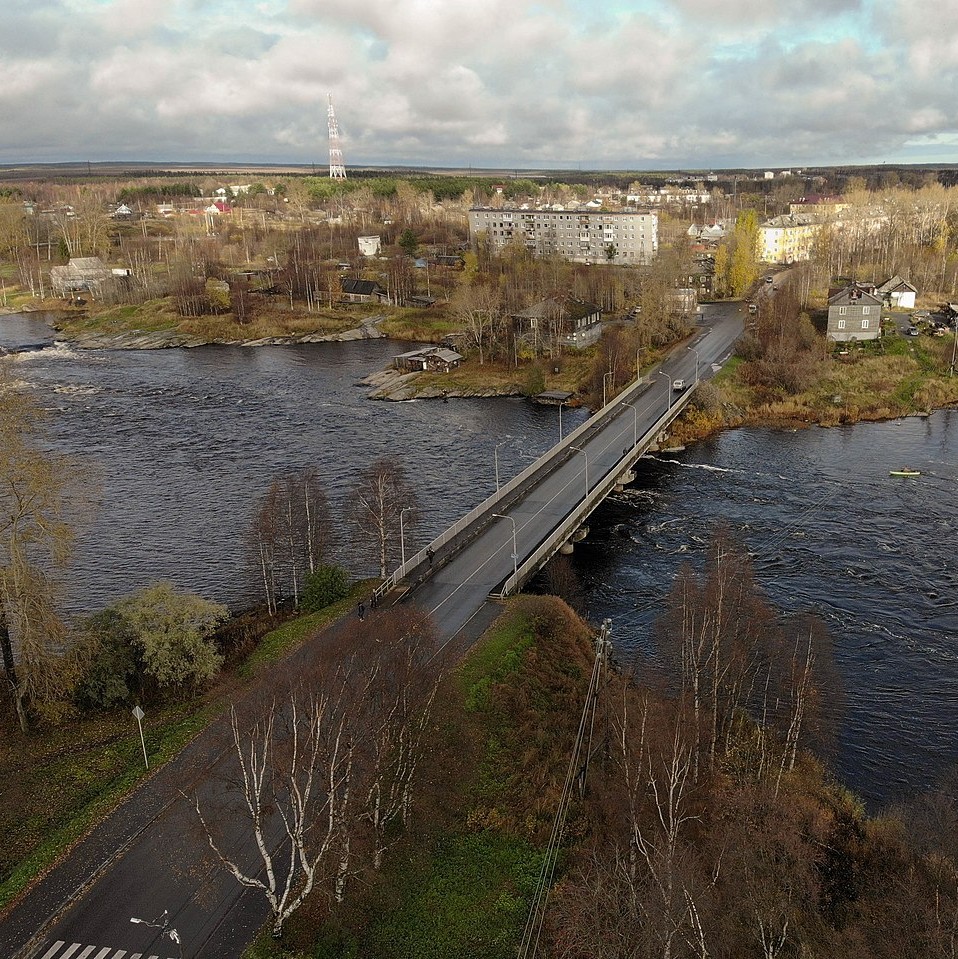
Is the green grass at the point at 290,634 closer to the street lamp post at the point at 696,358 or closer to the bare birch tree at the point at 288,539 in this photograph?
the bare birch tree at the point at 288,539

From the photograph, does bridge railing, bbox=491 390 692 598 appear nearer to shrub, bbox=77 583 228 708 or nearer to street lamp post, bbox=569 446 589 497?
street lamp post, bbox=569 446 589 497

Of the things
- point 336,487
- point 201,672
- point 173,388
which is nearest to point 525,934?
point 201,672

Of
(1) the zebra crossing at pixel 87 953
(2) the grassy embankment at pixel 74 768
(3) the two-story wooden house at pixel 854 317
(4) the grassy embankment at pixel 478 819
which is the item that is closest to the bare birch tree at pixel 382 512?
(4) the grassy embankment at pixel 478 819

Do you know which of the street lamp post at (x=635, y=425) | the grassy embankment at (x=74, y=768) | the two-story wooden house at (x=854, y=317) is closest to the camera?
the grassy embankment at (x=74, y=768)

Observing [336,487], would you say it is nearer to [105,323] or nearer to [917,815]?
[917,815]

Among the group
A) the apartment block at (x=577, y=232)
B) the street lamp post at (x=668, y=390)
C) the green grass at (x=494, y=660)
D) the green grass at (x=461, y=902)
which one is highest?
the apartment block at (x=577, y=232)

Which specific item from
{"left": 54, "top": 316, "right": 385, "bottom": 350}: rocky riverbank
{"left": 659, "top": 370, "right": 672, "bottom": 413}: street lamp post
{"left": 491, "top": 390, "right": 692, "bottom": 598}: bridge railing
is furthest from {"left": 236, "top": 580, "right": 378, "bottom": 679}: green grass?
{"left": 54, "top": 316, "right": 385, "bottom": 350}: rocky riverbank
